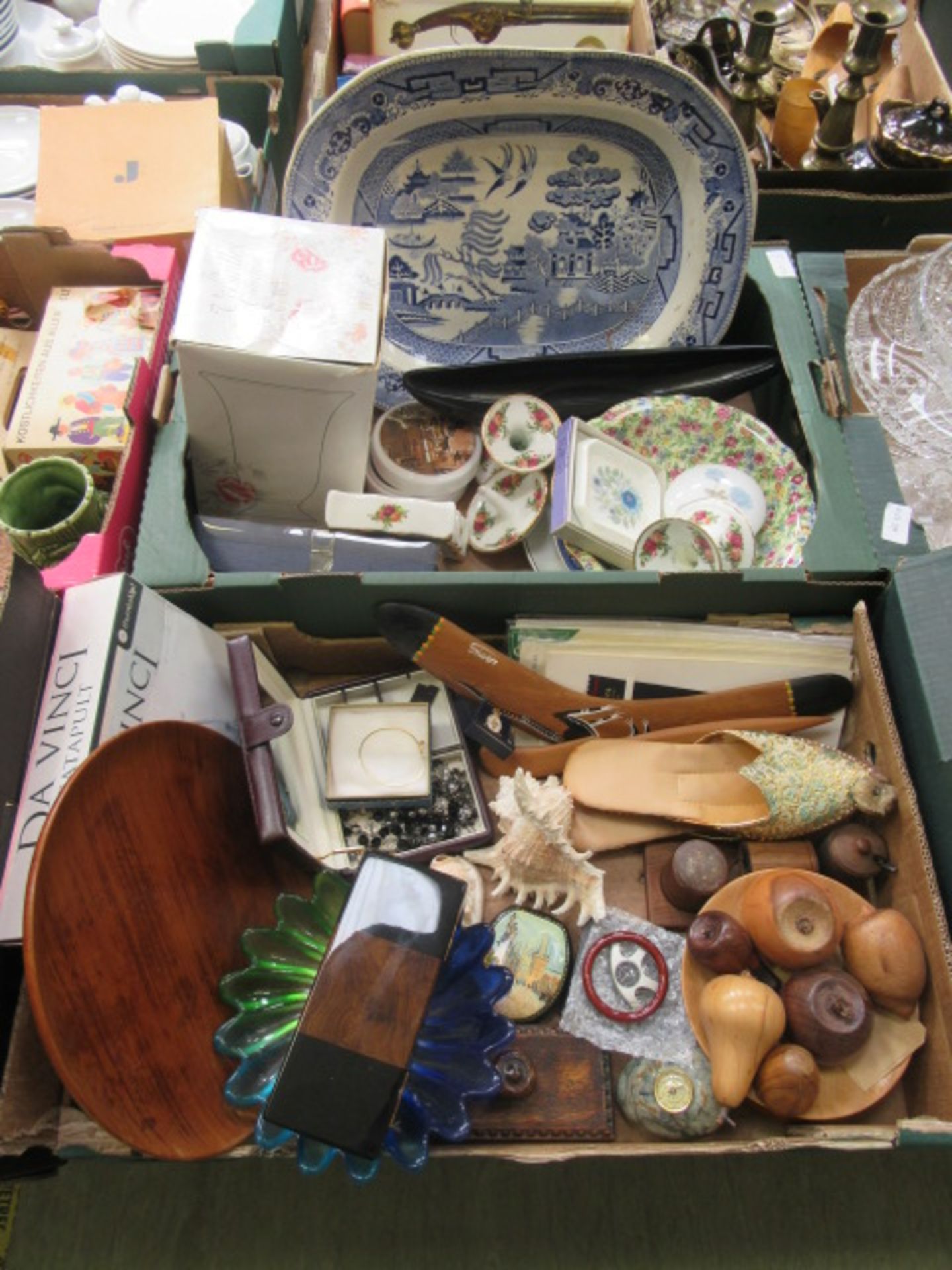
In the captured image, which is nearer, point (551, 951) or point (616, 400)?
point (551, 951)

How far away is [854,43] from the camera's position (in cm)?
122

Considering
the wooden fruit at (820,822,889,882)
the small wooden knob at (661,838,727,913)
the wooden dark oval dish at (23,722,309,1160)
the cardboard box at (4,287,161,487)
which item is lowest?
the small wooden knob at (661,838,727,913)

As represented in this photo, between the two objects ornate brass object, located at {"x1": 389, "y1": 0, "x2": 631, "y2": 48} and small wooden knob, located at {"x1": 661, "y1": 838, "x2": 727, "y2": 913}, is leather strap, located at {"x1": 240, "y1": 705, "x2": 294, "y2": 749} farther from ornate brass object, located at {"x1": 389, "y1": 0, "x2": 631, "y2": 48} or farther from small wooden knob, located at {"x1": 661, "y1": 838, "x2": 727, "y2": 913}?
ornate brass object, located at {"x1": 389, "y1": 0, "x2": 631, "y2": 48}

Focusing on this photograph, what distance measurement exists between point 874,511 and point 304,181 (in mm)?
671

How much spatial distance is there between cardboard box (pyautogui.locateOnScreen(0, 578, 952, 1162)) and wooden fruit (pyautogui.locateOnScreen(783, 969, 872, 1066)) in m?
0.06

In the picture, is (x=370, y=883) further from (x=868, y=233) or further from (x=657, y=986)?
(x=868, y=233)

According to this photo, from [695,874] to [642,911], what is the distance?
87 mm

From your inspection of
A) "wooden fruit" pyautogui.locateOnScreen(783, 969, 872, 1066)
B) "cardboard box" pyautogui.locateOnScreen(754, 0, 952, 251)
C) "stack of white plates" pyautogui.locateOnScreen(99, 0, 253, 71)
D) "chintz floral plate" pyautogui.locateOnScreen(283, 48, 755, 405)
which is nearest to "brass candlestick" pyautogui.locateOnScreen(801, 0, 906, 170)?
"cardboard box" pyautogui.locateOnScreen(754, 0, 952, 251)

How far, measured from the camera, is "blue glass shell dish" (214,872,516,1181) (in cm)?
70

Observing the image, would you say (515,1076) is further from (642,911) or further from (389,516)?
(389,516)

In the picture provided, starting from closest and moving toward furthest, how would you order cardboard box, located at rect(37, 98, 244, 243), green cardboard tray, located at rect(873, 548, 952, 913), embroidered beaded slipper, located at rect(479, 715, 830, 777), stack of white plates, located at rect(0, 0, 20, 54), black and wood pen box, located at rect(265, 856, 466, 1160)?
black and wood pen box, located at rect(265, 856, 466, 1160), green cardboard tray, located at rect(873, 548, 952, 913), embroidered beaded slipper, located at rect(479, 715, 830, 777), cardboard box, located at rect(37, 98, 244, 243), stack of white plates, located at rect(0, 0, 20, 54)

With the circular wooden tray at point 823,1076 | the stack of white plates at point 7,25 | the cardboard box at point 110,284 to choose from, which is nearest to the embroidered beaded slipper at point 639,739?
the circular wooden tray at point 823,1076

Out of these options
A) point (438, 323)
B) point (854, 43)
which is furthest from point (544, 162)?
point (854, 43)

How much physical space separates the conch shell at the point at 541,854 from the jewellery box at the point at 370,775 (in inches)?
2.1
